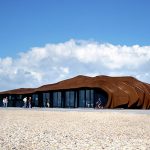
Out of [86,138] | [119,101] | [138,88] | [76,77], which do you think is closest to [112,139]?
[86,138]

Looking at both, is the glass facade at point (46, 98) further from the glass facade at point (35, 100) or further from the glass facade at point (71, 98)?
the glass facade at point (35, 100)

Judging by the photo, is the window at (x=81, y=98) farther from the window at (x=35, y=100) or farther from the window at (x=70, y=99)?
the window at (x=35, y=100)

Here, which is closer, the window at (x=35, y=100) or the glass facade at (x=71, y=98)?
the glass facade at (x=71, y=98)

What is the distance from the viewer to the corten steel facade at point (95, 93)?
49.1 metres

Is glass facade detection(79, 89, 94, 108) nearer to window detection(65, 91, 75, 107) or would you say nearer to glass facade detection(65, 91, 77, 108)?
glass facade detection(65, 91, 77, 108)

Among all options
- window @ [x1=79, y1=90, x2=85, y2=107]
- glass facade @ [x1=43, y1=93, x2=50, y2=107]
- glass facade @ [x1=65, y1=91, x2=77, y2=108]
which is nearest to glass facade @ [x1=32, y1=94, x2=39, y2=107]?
glass facade @ [x1=43, y1=93, x2=50, y2=107]

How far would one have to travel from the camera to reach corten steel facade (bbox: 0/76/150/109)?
161 ft

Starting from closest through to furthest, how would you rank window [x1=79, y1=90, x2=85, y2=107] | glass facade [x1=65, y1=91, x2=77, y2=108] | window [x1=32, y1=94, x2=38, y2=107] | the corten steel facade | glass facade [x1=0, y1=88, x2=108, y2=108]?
the corten steel facade < glass facade [x1=0, y1=88, x2=108, y2=108] < window [x1=79, y1=90, x2=85, y2=107] < glass facade [x1=65, y1=91, x2=77, y2=108] < window [x1=32, y1=94, x2=38, y2=107]

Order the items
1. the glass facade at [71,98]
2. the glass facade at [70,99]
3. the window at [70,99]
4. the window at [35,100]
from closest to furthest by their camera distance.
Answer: the glass facade at [71,98] < the glass facade at [70,99] < the window at [70,99] < the window at [35,100]

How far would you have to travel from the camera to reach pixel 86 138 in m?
14.5

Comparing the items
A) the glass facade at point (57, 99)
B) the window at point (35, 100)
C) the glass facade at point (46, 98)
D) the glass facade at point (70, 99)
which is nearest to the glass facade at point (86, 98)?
the glass facade at point (70, 99)

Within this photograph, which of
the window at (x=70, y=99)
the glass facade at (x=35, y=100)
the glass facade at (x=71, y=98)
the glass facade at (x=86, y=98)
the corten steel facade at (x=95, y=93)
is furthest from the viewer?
the glass facade at (x=35, y=100)

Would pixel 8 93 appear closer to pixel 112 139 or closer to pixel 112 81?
pixel 112 81

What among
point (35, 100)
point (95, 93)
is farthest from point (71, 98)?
point (35, 100)
